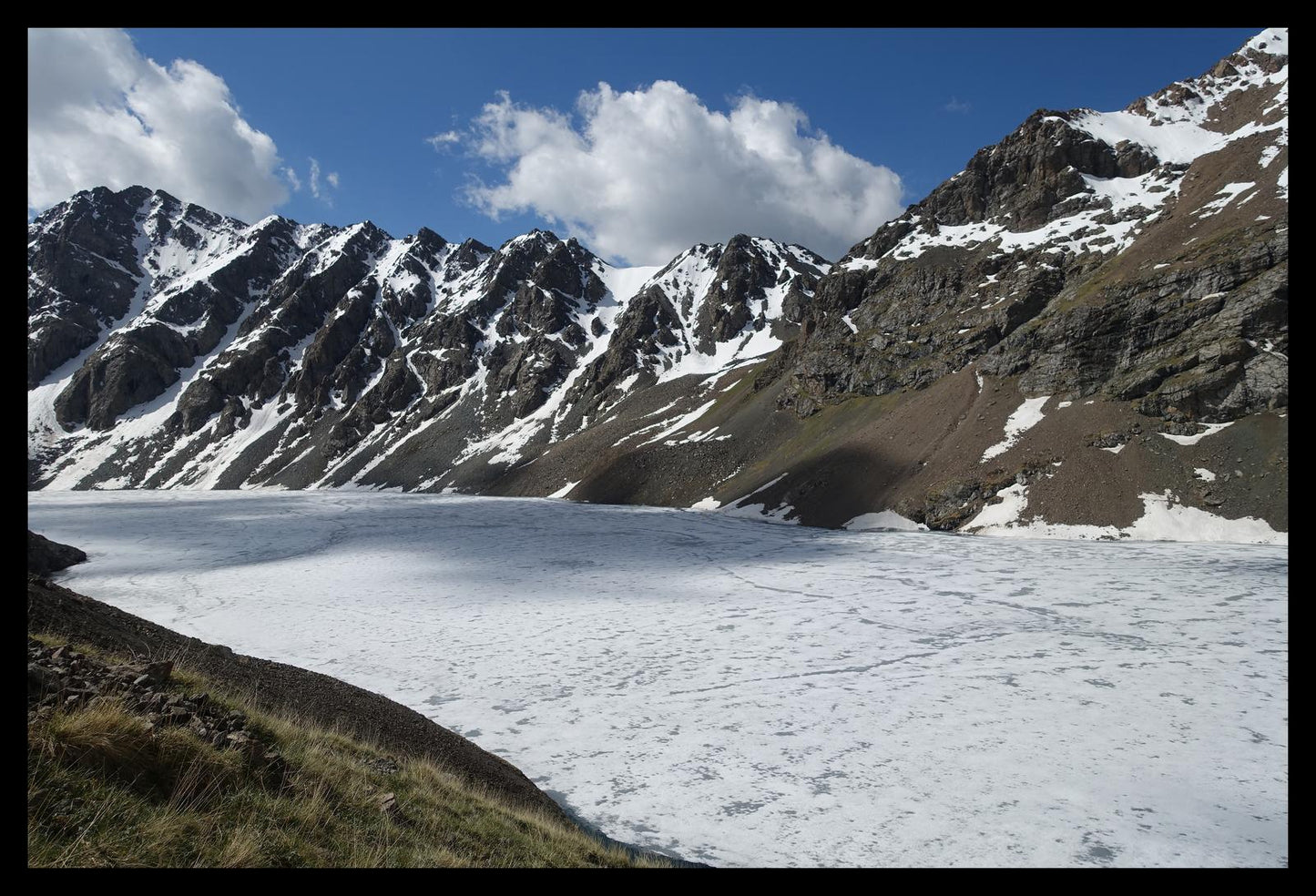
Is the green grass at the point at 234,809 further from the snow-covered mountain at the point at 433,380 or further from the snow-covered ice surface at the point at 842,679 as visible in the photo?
the snow-covered mountain at the point at 433,380

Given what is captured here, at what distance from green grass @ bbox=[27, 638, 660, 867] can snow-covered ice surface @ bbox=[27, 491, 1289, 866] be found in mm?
3550

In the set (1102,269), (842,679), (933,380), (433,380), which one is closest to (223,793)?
(842,679)

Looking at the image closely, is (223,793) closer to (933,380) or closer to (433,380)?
(933,380)

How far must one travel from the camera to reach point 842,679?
1536 centimetres

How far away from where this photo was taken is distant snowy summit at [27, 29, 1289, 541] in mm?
41812

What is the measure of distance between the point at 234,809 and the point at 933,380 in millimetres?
67701

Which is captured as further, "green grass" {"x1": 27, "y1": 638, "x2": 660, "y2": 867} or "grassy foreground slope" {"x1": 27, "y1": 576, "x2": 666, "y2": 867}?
"grassy foreground slope" {"x1": 27, "y1": 576, "x2": 666, "y2": 867}

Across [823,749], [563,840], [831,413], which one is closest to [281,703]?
[563,840]

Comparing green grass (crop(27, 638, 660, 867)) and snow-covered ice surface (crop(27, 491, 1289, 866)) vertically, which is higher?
green grass (crop(27, 638, 660, 867))

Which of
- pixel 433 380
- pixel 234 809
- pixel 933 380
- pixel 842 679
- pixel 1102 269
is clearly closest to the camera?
pixel 234 809

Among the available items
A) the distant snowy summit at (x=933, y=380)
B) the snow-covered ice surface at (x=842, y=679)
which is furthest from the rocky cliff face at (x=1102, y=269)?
the snow-covered ice surface at (x=842, y=679)

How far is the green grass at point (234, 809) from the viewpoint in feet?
13.1

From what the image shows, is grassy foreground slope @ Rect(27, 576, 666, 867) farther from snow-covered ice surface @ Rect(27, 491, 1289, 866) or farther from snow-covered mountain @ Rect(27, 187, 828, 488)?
snow-covered mountain @ Rect(27, 187, 828, 488)

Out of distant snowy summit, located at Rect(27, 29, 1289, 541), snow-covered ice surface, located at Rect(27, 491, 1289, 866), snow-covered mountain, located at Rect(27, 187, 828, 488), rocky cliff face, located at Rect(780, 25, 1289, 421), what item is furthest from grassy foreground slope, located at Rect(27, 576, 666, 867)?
snow-covered mountain, located at Rect(27, 187, 828, 488)
